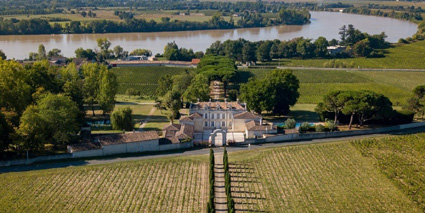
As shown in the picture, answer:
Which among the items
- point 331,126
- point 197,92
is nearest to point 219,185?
point 331,126

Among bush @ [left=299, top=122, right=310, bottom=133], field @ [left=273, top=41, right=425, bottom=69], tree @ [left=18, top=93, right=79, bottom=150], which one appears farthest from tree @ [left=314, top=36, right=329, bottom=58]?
tree @ [left=18, top=93, right=79, bottom=150]

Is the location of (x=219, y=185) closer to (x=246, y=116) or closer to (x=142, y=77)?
(x=246, y=116)

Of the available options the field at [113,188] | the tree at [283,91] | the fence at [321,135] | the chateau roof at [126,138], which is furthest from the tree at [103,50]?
the field at [113,188]

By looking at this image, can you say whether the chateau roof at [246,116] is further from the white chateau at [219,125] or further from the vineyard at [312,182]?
the vineyard at [312,182]

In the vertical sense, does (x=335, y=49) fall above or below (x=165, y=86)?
above

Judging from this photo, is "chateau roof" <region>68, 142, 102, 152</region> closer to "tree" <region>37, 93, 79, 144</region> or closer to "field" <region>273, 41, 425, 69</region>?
"tree" <region>37, 93, 79, 144</region>

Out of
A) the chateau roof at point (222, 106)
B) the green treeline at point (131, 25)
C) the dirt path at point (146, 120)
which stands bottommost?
the dirt path at point (146, 120)
